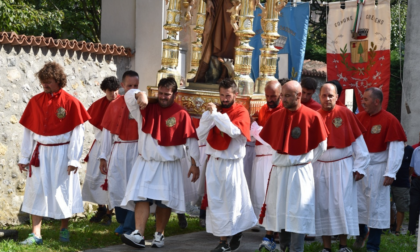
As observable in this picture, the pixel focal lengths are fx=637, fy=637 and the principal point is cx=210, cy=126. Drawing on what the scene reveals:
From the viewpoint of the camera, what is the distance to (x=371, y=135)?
7.27 meters

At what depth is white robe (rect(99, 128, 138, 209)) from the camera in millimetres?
7840

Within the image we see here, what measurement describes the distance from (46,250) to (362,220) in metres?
3.50

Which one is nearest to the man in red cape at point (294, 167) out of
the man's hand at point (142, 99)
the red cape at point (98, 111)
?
the man's hand at point (142, 99)

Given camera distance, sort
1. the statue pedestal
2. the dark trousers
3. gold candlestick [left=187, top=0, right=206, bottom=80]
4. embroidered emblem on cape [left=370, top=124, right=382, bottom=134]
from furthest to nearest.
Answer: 1. the dark trousers
2. gold candlestick [left=187, top=0, right=206, bottom=80]
3. the statue pedestal
4. embroidered emblem on cape [left=370, top=124, right=382, bottom=134]

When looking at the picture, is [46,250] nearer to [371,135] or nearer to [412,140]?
[371,135]

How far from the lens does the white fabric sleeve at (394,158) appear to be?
7.02 meters

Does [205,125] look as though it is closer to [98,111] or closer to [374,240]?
[98,111]

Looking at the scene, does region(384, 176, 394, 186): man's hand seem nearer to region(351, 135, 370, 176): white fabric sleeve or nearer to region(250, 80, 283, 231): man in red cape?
region(351, 135, 370, 176): white fabric sleeve

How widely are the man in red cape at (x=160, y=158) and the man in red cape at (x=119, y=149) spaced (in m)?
0.79

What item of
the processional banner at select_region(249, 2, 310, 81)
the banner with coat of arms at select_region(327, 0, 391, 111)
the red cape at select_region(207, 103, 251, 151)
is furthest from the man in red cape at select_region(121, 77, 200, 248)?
the processional banner at select_region(249, 2, 310, 81)

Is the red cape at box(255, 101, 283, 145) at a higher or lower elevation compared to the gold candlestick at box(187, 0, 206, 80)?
lower

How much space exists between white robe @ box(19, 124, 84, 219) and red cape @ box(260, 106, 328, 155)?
7.29 feet

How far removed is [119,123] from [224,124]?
175cm

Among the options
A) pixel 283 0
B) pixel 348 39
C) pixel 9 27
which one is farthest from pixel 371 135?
pixel 9 27
